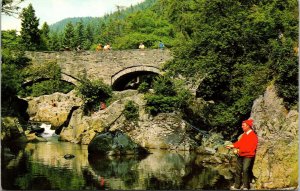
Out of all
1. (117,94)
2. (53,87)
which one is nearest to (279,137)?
(117,94)

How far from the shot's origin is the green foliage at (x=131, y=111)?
57.6 ft

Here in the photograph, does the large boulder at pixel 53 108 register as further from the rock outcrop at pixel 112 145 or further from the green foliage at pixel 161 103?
the rock outcrop at pixel 112 145

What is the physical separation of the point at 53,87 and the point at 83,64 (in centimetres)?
317

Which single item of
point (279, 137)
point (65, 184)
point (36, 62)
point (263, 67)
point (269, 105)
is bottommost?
point (65, 184)

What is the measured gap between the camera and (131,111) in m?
17.7

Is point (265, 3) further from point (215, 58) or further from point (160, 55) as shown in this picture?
point (160, 55)

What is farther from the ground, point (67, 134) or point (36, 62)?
point (36, 62)

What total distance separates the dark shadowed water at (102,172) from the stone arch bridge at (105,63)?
34.2ft

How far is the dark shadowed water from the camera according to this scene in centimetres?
958

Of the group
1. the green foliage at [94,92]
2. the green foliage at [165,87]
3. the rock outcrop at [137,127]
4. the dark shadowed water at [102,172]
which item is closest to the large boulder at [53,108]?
the green foliage at [94,92]

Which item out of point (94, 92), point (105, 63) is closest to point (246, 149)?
point (94, 92)

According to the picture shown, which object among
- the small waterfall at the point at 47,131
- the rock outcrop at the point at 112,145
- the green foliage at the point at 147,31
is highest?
the green foliage at the point at 147,31

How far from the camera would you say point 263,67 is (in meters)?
13.4

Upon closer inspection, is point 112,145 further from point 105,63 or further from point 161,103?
point 105,63
